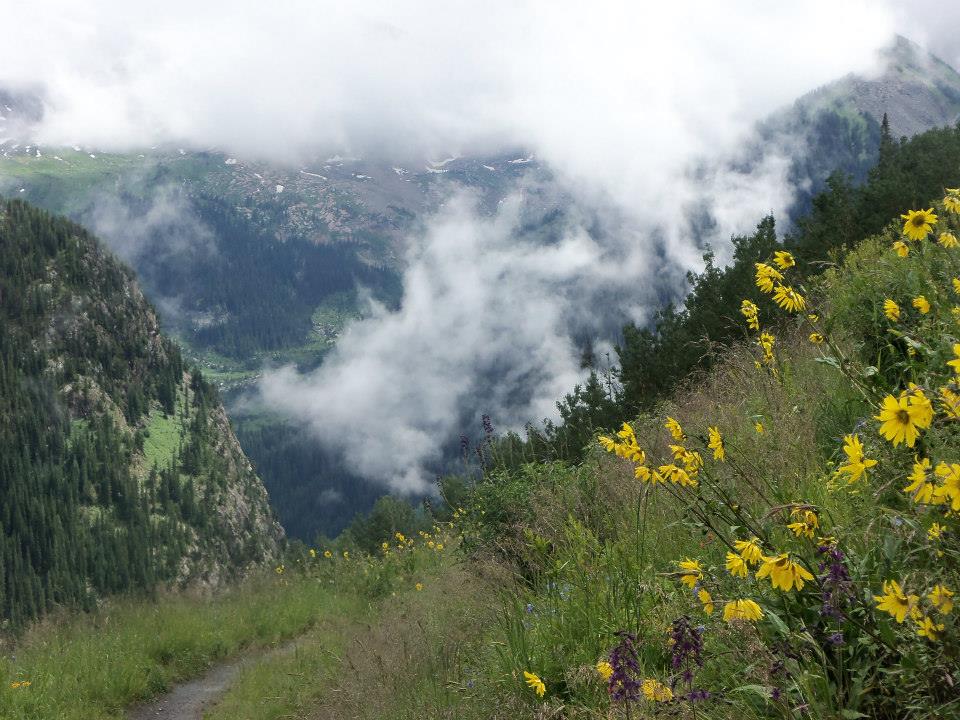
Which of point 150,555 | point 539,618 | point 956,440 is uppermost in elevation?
point 956,440

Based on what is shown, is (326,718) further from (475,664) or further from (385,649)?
(475,664)

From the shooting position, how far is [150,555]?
136875mm

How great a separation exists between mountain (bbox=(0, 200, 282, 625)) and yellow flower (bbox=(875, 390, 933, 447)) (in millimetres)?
136136

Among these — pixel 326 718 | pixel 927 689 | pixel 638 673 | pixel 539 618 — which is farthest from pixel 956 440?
pixel 326 718

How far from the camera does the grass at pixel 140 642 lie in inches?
300

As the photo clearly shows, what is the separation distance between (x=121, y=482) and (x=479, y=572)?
544 feet

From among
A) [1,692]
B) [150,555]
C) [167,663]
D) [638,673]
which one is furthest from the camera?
[150,555]

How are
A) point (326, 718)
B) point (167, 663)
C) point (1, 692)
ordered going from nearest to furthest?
point (326, 718), point (1, 692), point (167, 663)

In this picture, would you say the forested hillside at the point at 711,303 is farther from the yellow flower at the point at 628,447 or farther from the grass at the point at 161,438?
the grass at the point at 161,438

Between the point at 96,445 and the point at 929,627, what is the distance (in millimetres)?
179661

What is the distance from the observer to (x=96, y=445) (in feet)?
523

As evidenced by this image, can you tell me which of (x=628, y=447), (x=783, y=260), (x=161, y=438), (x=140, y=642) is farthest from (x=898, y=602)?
(x=161, y=438)

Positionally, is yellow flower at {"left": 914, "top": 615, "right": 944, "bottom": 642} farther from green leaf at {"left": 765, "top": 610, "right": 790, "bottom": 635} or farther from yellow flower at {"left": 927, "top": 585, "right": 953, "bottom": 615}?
green leaf at {"left": 765, "top": 610, "right": 790, "bottom": 635}

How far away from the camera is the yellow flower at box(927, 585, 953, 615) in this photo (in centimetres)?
200
